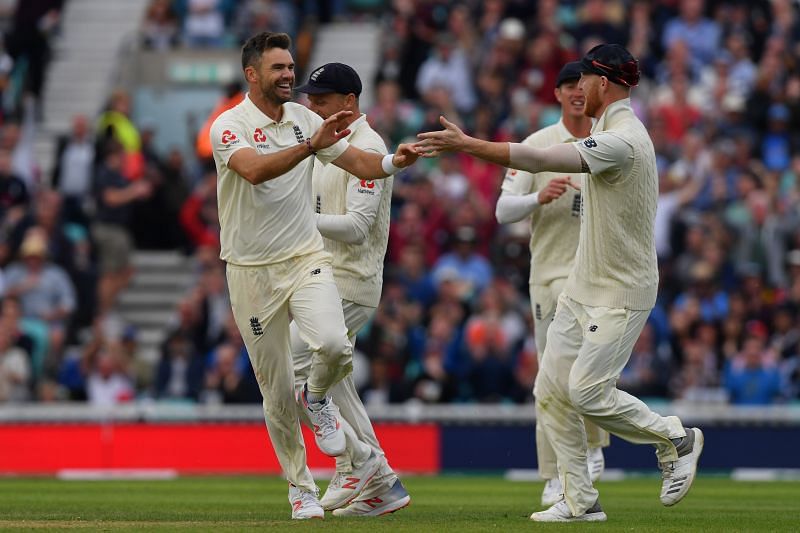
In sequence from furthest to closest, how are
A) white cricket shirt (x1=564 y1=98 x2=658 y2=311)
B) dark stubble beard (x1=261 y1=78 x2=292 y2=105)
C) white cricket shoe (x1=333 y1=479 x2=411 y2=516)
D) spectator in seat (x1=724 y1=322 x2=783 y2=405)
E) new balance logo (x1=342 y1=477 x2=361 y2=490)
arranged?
spectator in seat (x1=724 y1=322 x2=783 y2=405) → white cricket shoe (x1=333 y1=479 x2=411 y2=516) → new balance logo (x1=342 y1=477 x2=361 y2=490) → dark stubble beard (x1=261 y1=78 x2=292 y2=105) → white cricket shirt (x1=564 y1=98 x2=658 y2=311)

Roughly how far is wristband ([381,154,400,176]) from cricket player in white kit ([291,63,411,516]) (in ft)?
2.31

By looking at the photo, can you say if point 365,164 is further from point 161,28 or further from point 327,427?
point 161,28

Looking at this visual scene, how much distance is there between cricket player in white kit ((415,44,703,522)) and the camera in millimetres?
11219

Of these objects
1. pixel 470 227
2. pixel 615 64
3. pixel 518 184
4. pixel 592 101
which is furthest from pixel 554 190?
pixel 470 227

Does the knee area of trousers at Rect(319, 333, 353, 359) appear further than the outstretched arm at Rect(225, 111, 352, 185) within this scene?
Yes

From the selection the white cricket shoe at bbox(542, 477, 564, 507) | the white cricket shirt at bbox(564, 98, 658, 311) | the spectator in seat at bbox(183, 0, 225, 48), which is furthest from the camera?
the spectator in seat at bbox(183, 0, 225, 48)

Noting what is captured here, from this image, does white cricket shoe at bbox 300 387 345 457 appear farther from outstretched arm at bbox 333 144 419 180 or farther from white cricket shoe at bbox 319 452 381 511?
outstretched arm at bbox 333 144 419 180

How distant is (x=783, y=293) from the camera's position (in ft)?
69.2

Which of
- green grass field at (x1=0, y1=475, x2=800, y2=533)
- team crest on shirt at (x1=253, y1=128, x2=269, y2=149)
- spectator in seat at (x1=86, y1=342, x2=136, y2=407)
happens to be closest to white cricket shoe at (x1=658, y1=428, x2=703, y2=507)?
green grass field at (x1=0, y1=475, x2=800, y2=533)

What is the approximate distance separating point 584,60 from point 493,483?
23.0 feet

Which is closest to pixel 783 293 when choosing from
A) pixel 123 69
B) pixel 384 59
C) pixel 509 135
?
pixel 509 135

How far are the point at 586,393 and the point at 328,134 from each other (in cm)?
228

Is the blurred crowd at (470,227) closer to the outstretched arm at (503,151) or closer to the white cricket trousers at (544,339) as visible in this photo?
the white cricket trousers at (544,339)

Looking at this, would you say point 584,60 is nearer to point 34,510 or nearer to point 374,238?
point 374,238
